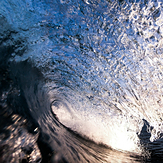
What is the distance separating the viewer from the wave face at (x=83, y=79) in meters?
0.79

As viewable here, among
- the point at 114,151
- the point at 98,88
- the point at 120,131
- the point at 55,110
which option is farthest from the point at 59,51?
the point at 114,151

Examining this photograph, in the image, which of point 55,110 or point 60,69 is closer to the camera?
point 60,69

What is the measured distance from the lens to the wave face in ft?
2.60

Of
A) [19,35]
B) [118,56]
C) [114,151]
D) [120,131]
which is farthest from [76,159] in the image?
[19,35]

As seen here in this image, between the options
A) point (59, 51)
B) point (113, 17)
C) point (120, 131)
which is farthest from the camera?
point (120, 131)

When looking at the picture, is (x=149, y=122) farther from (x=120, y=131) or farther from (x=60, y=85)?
(x=60, y=85)

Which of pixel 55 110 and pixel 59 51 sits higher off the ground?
pixel 59 51

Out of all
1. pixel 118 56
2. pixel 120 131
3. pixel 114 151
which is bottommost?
pixel 114 151

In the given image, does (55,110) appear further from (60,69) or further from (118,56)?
(118,56)

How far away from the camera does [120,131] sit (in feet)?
3.50

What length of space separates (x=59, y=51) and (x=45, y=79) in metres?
0.30

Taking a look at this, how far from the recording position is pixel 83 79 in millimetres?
1026

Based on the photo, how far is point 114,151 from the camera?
1.08 meters

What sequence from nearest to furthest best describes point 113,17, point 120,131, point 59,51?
point 113,17, point 59,51, point 120,131
